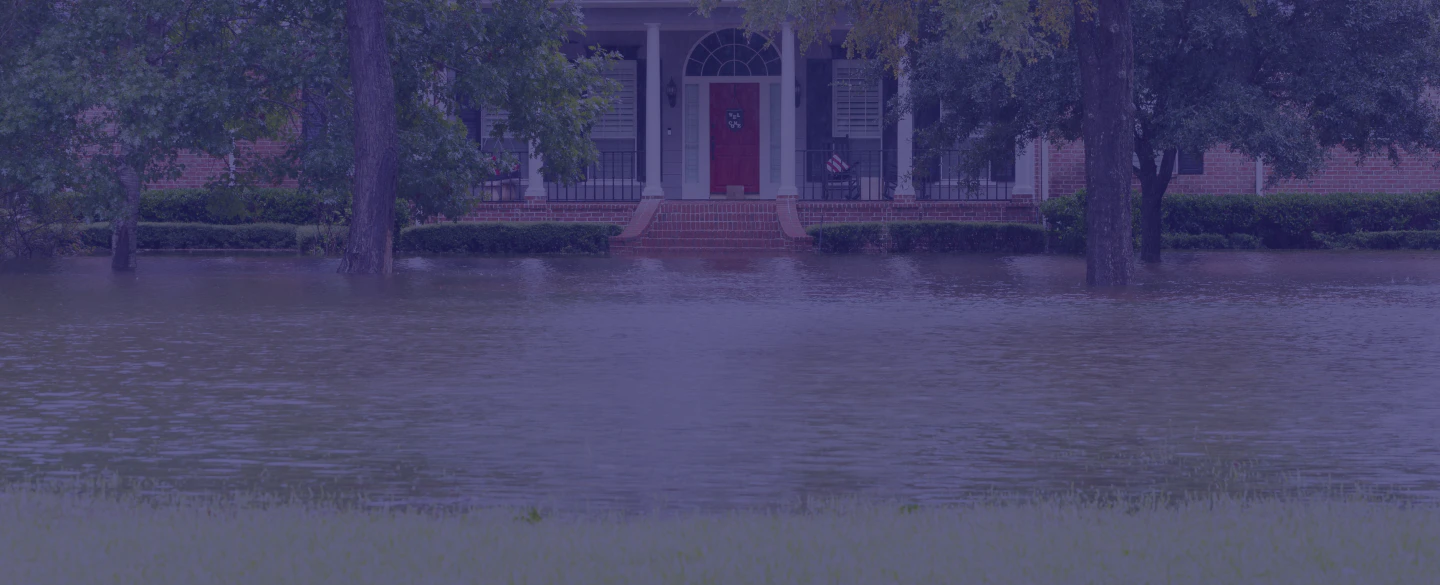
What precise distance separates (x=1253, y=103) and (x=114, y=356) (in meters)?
15.4

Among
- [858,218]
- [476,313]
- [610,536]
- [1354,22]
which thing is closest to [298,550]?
[610,536]

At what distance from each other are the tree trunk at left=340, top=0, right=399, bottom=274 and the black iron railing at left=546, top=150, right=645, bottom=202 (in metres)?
11.4

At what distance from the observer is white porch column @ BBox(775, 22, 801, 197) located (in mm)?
30938

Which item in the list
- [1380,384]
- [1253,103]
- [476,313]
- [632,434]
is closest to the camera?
[632,434]

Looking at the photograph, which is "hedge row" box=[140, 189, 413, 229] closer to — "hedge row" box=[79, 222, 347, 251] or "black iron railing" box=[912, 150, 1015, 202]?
"hedge row" box=[79, 222, 347, 251]

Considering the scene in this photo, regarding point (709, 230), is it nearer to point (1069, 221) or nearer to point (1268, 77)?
point (1069, 221)

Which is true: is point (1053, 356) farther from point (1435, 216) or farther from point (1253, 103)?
point (1435, 216)

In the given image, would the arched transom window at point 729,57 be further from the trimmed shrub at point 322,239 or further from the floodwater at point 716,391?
the floodwater at point 716,391

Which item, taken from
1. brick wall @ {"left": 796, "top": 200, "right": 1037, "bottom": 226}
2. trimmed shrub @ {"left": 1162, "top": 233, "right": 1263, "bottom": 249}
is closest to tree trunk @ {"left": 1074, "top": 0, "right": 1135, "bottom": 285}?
brick wall @ {"left": 796, "top": 200, "right": 1037, "bottom": 226}

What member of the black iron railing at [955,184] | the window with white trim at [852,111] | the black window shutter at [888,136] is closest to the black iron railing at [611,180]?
the window with white trim at [852,111]

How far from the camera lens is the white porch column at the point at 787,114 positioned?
1218 inches

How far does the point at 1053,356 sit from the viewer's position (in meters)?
12.3

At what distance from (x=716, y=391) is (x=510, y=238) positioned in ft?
65.4

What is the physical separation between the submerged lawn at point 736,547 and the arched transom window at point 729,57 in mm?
28172
